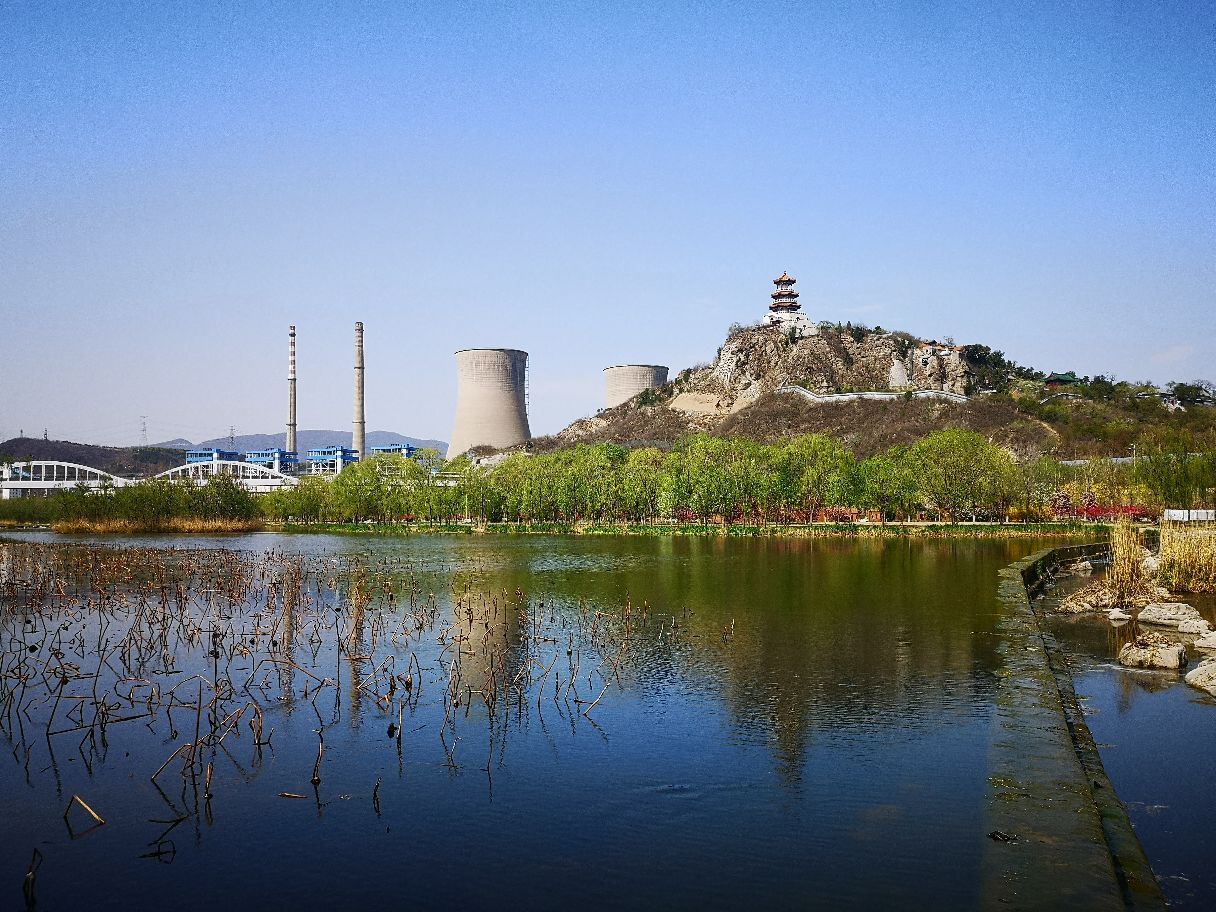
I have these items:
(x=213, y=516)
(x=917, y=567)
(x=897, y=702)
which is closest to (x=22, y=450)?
(x=213, y=516)

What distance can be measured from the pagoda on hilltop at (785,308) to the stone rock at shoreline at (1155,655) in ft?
315

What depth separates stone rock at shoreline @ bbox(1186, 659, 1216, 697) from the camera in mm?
12094

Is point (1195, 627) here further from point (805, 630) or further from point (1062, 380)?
point (1062, 380)

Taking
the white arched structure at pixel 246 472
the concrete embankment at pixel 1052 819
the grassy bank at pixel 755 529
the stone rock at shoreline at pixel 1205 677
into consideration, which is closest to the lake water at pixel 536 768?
the concrete embankment at pixel 1052 819

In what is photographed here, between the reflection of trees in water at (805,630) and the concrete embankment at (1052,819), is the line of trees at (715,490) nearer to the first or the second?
the reflection of trees in water at (805,630)

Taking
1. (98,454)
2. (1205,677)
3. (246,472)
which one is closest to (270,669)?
(1205,677)

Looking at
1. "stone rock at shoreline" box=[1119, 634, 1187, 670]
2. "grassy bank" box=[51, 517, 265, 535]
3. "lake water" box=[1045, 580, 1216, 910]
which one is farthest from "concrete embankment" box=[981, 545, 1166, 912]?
"grassy bank" box=[51, 517, 265, 535]

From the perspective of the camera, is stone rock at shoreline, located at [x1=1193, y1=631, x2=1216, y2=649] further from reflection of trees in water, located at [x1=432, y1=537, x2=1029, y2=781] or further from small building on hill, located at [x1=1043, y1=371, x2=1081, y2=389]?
small building on hill, located at [x1=1043, y1=371, x2=1081, y2=389]

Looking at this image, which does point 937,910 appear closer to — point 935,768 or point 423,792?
point 935,768

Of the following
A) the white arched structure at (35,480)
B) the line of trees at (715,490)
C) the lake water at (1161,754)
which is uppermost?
the white arched structure at (35,480)

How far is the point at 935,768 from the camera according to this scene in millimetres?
8664

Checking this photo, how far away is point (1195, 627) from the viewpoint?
15945mm

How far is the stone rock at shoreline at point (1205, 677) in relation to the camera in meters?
12.1

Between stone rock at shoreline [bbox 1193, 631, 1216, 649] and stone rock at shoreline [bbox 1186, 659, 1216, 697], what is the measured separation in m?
1.98
